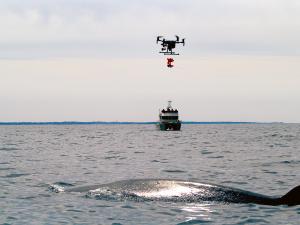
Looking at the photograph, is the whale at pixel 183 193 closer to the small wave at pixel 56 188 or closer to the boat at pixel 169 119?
the small wave at pixel 56 188

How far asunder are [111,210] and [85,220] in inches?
51.5

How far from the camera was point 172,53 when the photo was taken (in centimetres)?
5588

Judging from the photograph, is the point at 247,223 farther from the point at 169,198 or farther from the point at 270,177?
the point at 270,177

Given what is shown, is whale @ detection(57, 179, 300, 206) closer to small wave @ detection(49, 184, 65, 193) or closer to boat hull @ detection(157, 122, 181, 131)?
small wave @ detection(49, 184, 65, 193)

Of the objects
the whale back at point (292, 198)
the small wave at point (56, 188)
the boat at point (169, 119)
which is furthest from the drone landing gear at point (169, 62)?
the boat at point (169, 119)

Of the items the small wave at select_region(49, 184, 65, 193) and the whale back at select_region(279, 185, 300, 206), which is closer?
the whale back at select_region(279, 185, 300, 206)

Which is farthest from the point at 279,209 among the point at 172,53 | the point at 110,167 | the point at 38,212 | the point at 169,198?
the point at 172,53

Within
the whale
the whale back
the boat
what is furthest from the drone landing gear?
the boat

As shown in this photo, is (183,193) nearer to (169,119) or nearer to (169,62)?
(169,62)

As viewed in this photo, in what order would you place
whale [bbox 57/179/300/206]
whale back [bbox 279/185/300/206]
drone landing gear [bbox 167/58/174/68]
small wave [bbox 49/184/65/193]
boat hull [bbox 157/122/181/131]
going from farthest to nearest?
boat hull [bbox 157/122/181/131] < drone landing gear [bbox 167/58/174/68] < small wave [bbox 49/184/65/193] < whale [bbox 57/179/300/206] < whale back [bbox 279/185/300/206]

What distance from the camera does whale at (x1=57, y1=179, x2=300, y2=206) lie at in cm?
1534

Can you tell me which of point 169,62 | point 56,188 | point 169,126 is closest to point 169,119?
point 169,126

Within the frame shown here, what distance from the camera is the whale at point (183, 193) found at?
15.3 meters

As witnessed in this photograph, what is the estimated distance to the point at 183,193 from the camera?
51.5 ft
